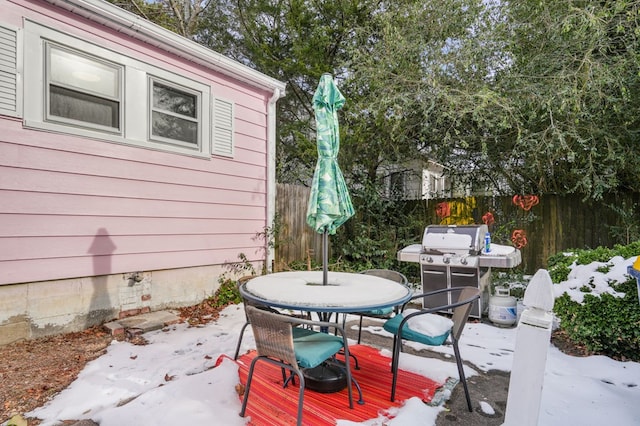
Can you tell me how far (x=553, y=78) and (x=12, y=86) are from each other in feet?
22.0

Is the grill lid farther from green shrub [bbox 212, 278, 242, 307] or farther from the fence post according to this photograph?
the fence post

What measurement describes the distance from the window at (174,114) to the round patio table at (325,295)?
9.07 feet

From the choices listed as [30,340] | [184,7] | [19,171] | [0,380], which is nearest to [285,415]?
[0,380]

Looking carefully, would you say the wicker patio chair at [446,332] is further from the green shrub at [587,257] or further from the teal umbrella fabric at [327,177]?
the green shrub at [587,257]

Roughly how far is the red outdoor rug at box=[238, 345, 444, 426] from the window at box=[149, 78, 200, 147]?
3120mm

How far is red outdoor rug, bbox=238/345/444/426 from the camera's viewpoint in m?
2.23

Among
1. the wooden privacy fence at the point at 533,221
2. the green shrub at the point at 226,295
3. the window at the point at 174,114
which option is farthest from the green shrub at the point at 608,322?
the window at the point at 174,114

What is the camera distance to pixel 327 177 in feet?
8.93

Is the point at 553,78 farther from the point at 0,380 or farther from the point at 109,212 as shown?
the point at 0,380

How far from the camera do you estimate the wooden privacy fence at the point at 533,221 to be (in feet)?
19.3

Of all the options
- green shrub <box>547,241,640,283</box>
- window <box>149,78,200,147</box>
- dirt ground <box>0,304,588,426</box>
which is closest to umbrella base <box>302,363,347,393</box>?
dirt ground <box>0,304,588,426</box>

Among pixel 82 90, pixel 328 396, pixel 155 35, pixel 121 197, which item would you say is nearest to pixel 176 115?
pixel 155 35

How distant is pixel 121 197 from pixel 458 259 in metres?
4.16

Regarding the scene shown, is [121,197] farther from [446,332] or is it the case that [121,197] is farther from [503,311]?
[503,311]
